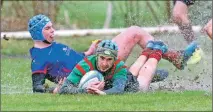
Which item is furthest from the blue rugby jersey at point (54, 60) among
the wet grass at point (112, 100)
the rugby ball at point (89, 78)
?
the rugby ball at point (89, 78)

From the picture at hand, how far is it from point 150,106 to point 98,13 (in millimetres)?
20905

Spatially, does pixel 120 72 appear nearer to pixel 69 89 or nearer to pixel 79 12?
pixel 69 89

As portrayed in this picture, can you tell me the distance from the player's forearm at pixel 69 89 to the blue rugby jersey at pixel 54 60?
0.53 metres

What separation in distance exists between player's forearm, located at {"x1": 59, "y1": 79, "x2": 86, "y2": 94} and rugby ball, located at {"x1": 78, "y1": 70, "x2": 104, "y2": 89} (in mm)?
72

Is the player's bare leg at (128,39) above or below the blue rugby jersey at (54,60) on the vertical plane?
above

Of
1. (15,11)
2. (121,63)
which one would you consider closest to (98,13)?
(15,11)

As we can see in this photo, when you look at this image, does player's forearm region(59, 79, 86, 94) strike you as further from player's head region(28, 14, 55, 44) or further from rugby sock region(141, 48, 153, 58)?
rugby sock region(141, 48, 153, 58)

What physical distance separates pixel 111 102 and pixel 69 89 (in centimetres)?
82

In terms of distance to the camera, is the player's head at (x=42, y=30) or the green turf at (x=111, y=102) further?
the player's head at (x=42, y=30)

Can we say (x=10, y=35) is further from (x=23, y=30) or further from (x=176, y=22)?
(x=176, y=22)

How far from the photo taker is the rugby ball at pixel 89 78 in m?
10.4

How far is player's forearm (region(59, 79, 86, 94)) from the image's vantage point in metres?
10.4

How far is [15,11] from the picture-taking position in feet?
64.9

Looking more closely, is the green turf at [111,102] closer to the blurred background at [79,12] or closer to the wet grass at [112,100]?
the wet grass at [112,100]
